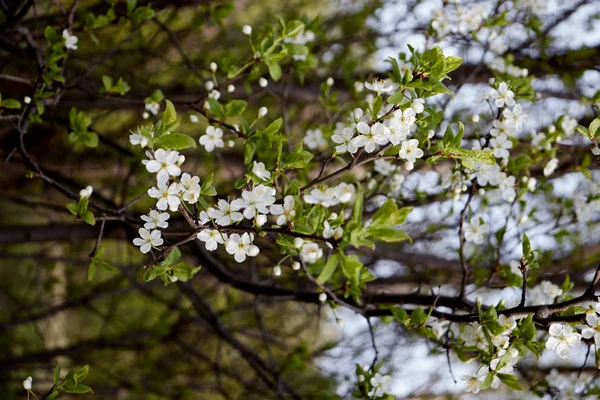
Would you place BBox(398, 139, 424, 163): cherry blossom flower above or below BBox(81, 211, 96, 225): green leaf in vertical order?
above

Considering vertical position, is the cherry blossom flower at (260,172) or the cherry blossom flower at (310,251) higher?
the cherry blossom flower at (260,172)

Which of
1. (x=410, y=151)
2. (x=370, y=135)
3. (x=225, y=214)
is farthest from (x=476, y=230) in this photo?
(x=225, y=214)

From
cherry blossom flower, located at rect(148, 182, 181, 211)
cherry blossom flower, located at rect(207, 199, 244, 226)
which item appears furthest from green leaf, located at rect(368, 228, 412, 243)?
cherry blossom flower, located at rect(148, 182, 181, 211)

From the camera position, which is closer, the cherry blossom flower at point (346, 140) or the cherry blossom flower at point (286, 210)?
the cherry blossom flower at point (286, 210)

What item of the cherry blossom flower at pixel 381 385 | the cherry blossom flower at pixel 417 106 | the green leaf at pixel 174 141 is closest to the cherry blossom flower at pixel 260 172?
the green leaf at pixel 174 141

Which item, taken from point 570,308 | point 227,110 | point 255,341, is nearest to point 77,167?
point 255,341

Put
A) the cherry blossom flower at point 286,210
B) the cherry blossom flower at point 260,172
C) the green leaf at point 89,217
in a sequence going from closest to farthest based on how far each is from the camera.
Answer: the cherry blossom flower at point 286,210
the cherry blossom flower at point 260,172
the green leaf at point 89,217

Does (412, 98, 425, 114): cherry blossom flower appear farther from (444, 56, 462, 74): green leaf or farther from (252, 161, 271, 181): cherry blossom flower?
(252, 161, 271, 181): cherry blossom flower

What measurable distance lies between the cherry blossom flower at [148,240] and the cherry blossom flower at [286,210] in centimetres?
37

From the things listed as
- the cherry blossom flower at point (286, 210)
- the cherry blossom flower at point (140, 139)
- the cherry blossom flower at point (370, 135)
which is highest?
the cherry blossom flower at point (370, 135)

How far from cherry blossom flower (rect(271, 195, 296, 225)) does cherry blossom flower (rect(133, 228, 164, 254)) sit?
37 cm

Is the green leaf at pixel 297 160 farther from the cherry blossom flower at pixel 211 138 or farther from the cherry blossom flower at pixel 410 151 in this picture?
the cherry blossom flower at pixel 211 138

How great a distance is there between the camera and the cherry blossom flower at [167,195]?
141 cm

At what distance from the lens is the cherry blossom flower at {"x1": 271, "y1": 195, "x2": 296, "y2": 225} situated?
1.37 metres
